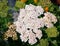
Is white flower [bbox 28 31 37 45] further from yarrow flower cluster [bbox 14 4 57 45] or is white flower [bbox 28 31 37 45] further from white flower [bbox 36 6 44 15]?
white flower [bbox 36 6 44 15]

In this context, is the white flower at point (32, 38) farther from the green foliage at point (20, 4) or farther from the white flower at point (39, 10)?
the green foliage at point (20, 4)

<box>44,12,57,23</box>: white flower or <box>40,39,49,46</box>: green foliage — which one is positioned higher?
<box>44,12,57,23</box>: white flower

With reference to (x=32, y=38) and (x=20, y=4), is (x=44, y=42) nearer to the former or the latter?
(x=32, y=38)

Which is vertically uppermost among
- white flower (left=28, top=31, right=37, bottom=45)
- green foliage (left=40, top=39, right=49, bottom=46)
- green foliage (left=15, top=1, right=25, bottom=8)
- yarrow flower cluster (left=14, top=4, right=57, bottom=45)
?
green foliage (left=15, top=1, right=25, bottom=8)

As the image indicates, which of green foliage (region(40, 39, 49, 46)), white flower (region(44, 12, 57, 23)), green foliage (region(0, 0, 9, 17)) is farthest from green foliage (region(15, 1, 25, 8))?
green foliage (region(40, 39, 49, 46))

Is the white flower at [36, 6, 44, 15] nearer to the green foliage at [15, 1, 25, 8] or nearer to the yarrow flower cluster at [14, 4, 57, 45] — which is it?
the yarrow flower cluster at [14, 4, 57, 45]

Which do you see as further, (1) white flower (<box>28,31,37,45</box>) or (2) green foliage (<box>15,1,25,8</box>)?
(2) green foliage (<box>15,1,25,8</box>)

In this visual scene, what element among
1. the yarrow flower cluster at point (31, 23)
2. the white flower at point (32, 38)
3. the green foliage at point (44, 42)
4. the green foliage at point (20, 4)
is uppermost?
the green foliage at point (20, 4)

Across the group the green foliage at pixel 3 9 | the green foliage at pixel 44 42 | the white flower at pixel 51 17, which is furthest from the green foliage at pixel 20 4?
the green foliage at pixel 44 42

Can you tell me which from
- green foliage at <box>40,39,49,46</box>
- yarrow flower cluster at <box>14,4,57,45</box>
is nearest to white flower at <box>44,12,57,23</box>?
yarrow flower cluster at <box>14,4,57,45</box>

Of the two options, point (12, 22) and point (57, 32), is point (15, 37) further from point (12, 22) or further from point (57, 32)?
point (57, 32)
